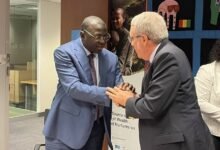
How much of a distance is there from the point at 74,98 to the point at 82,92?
104 mm

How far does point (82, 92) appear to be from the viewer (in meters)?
1.98

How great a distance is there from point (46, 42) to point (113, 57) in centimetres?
475

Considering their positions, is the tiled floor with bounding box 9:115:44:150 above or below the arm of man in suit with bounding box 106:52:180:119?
below

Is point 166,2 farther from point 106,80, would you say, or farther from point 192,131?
point 192,131

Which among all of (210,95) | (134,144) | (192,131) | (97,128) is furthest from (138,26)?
(134,144)

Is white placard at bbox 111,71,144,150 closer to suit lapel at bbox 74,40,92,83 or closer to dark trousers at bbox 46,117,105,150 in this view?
dark trousers at bbox 46,117,105,150

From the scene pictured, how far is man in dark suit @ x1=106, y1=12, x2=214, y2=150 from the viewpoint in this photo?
1530 millimetres

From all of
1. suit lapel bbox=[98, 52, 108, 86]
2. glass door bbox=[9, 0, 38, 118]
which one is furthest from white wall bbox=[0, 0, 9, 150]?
glass door bbox=[9, 0, 38, 118]

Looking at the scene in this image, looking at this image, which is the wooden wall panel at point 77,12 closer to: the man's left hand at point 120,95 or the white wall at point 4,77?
the white wall at point 4,77

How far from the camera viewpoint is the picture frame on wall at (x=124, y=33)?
3.20 metres

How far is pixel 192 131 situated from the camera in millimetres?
1589

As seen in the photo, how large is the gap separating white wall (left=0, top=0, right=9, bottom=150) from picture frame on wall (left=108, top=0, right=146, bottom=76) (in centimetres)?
114

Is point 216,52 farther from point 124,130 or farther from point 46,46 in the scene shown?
point 46,46

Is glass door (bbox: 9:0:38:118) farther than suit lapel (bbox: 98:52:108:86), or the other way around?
glass door (bbox: 9:0:38:118)
